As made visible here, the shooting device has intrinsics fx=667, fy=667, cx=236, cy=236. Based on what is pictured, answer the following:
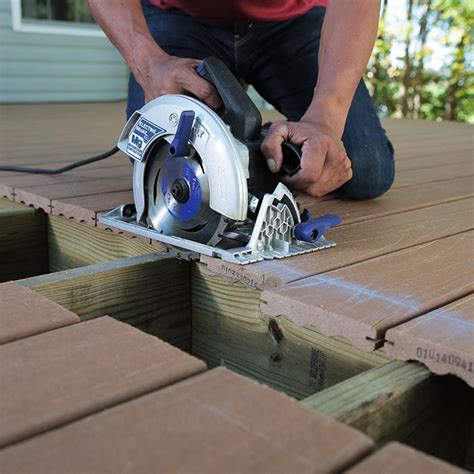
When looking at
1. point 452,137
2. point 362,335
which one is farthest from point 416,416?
point 452,137

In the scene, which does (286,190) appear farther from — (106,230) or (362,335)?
(106,230)

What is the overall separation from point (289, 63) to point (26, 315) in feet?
5.54

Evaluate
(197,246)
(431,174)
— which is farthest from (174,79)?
(431,174)

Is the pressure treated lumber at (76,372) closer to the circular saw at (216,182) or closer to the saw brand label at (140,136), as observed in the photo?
the circular saw at (216,182)

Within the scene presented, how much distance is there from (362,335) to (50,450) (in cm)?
57

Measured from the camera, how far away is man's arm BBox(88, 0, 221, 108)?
148cm

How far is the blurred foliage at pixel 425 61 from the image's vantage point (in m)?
7.77

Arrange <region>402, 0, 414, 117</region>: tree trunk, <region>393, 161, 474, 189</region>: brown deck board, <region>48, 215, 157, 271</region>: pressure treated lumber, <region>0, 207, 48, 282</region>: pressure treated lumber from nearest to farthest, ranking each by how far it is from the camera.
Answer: <region>48, 215, 157, 271</region>: pressure treated lumber < <region>0, 207, 48, 282</region>: pressure treated lumber < <region>393, 161, 474, 189</region>: brown deck board < <region>402, 0, 414, 117</region>: tree trunk

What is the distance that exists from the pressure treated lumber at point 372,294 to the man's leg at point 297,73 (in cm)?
89

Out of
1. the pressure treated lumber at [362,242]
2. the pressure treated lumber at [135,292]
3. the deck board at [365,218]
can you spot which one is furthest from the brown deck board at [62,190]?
the pressure treated lumber at [362,242]

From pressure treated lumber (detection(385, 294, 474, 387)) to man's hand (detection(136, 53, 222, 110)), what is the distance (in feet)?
2.19

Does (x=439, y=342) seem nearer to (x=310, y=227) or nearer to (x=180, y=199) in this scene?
(x=310, y=227)

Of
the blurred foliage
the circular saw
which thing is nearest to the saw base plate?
the circular saw

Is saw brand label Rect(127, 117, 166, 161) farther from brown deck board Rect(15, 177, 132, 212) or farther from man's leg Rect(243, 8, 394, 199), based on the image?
man's leg Rect(243, 8, 394, 199)
